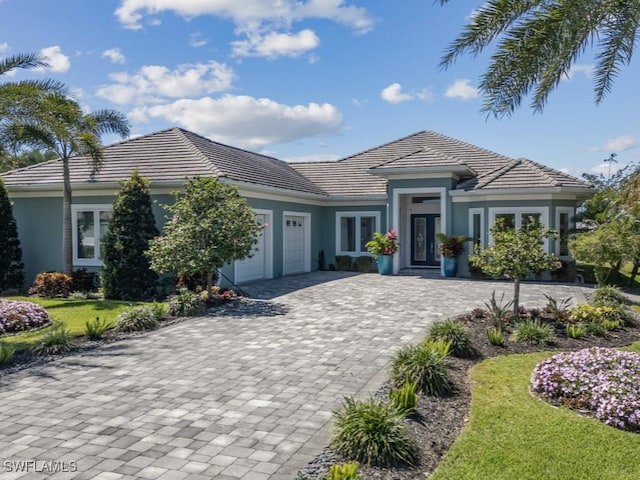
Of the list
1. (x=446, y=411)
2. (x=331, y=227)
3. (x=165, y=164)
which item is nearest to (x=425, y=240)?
(x=331, y=227)

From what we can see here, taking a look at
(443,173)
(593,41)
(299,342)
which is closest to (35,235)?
(299,342)

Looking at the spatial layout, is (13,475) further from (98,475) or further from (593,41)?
(593,41)

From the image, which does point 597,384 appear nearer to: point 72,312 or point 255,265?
point 72,312

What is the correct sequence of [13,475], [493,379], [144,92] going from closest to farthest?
[13,475], [493,379], [144,92]

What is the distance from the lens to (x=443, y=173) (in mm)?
20703

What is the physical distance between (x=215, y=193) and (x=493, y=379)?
30.2 feet

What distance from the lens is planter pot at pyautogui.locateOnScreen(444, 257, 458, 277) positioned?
20719 millimetres

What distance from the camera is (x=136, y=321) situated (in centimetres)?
1077

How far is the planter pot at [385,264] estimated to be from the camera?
21641 mm

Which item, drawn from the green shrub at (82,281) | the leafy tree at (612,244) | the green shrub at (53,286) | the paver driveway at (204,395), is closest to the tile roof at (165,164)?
the green shrub at (82,281)

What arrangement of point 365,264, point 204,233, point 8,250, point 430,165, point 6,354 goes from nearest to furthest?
1. point 6,354
2. point 204,233
3. point 8,250
4. point 430,165
5. point 365,264

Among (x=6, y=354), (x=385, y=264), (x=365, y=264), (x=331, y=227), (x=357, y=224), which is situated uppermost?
(x=357, y=224)

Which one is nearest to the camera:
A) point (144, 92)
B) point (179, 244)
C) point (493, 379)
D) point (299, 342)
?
point (493, 379)

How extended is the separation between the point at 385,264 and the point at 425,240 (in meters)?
4.04
